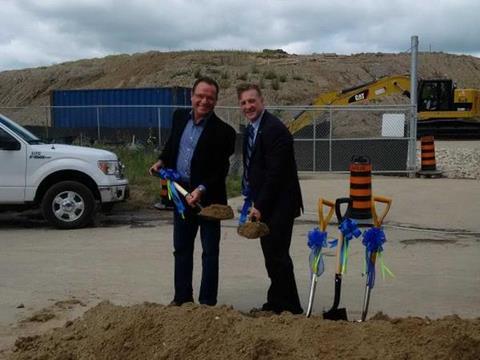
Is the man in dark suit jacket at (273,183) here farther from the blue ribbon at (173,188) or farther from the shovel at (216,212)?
the blue ribbon at (173,188)

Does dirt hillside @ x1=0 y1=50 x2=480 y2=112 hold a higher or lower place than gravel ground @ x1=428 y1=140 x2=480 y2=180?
higher

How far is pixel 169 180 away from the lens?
18.8 feet

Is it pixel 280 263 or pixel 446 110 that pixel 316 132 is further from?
pixel 446 110

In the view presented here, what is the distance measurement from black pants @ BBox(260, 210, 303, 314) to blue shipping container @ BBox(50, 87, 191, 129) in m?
18.6

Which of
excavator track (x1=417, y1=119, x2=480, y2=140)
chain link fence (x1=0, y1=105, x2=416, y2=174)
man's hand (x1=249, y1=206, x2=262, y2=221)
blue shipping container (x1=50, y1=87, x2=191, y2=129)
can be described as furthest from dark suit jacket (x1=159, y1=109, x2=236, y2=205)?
excavator track (x1=417, y1=119, x2=480, y2=140)

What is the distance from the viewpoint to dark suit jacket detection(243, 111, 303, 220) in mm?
5328

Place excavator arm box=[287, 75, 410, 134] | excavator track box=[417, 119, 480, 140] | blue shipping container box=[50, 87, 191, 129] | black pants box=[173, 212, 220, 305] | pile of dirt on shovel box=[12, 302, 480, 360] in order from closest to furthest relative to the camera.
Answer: pile of dirt on shovel box=[12, 302, 480, 360]
black pants box=[173, 212, 220, 305]
excavator arm box=[287, 75, 410, 134]
blue shipping container box=[50, 87, 191, 129]
excavator track box=[417, 119, 480, 140]

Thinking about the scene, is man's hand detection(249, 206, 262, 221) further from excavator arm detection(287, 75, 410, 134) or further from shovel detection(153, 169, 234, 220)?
excavator arm detection(287, 75, 410, 134)

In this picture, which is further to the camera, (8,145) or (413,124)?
(413,124)

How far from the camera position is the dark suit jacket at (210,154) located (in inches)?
220

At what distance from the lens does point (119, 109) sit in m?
26.1

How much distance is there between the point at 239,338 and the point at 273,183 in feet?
4.74

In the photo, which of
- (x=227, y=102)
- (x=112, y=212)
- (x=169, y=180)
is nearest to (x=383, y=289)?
(x=169, y=180)

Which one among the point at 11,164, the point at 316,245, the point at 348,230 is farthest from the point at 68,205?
the point at 348,230
